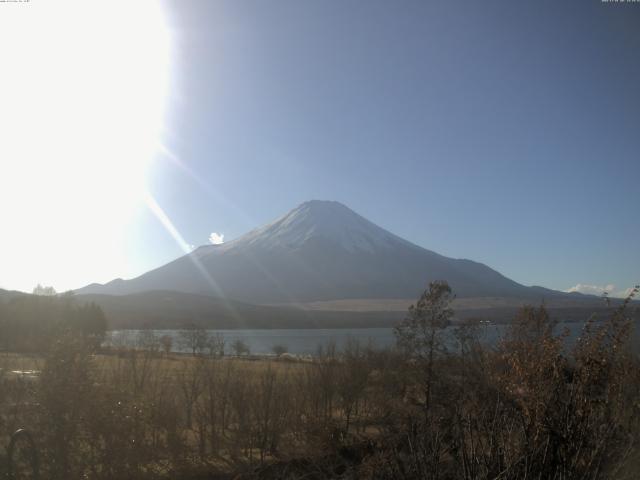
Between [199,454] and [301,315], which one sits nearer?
[199,454]

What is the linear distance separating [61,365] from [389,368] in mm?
15032

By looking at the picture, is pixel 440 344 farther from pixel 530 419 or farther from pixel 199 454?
pixel 530 419

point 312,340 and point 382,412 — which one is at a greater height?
point 382,412

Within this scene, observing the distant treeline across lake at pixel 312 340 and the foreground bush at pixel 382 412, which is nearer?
the foreground bush at pixel 382 412

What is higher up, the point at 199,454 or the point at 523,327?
the point at 523,327

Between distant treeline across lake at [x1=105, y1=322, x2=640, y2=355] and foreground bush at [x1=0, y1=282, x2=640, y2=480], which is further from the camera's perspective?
distant treeline across lake at [x1=105, y1=322, x2=640, y2=355]

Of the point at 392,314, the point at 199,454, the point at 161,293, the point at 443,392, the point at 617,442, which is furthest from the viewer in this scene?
the point at 161,293

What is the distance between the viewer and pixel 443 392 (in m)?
17.8

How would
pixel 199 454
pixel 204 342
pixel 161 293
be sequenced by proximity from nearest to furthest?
1. pixel 199 454
2. pixel 204 342
3. pixel 161 293

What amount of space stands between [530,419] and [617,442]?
1138 mm

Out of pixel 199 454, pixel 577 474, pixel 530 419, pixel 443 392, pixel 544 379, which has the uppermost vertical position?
pixel 544 379

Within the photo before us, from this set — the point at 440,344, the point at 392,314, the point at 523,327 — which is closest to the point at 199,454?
the point at 440,344

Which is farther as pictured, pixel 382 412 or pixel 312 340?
pixel 312 340

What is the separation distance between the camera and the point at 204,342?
5891 cm
